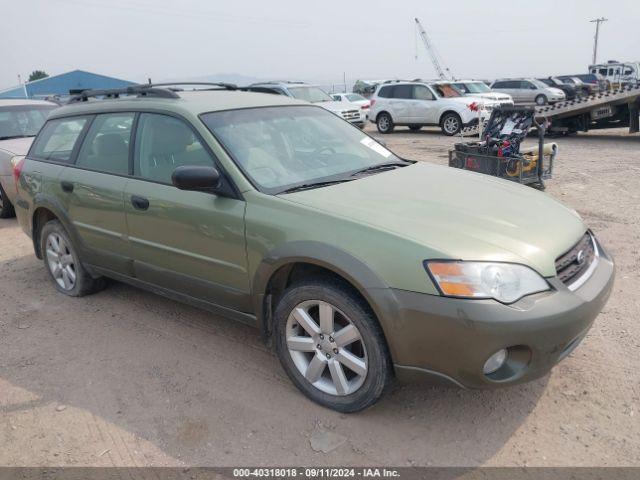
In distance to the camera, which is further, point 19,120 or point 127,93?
point 19,120

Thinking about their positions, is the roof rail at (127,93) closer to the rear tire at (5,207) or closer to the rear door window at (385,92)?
the rear tire at (5,207)

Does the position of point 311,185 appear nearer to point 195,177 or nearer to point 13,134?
point 195,177

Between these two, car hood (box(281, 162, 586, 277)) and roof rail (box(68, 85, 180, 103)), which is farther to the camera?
roof rail (box(68, 85, 180, 103))

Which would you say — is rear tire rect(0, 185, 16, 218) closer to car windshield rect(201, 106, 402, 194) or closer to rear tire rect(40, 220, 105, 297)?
rear tire rect(40, 220, 105, 297)

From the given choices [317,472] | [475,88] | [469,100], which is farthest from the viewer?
[475,88]

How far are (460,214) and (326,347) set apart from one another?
1016mm

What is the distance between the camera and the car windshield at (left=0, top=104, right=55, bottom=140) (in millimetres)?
8055

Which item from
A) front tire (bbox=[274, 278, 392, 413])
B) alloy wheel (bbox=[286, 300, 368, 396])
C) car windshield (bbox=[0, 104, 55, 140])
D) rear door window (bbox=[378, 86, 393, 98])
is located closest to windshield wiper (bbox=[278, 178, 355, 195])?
front tire (bbox=[274, 278, 392, 413])

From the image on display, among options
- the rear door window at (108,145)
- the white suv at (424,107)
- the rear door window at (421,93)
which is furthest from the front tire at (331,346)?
the rear door window at (421,93)

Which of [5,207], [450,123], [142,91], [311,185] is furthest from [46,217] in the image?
[450,123]

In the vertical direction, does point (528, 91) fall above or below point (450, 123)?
above

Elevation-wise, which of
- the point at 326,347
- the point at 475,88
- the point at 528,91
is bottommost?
the point at 528,91

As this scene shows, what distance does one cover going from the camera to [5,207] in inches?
304

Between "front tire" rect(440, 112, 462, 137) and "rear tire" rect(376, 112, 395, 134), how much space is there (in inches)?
77.4
